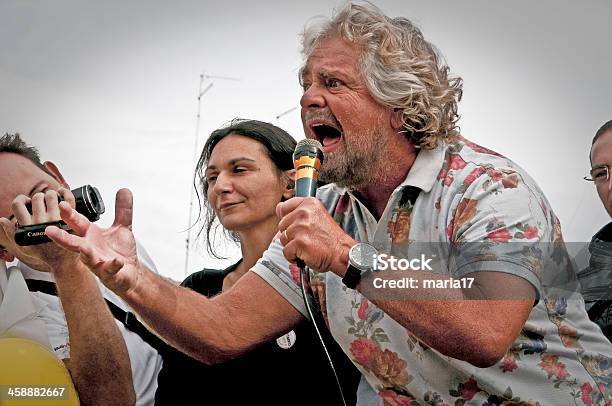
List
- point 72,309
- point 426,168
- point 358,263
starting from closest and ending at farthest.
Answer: point 358,263, point 426,168, point 72,309

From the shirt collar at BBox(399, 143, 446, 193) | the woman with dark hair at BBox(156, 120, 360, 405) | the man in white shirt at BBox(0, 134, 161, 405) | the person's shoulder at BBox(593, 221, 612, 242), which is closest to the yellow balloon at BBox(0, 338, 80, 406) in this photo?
the man in white shirt at BBox(0, 134, 161, 405)

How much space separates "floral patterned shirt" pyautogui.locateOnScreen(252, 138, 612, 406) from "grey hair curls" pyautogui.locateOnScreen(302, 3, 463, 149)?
0.08 m

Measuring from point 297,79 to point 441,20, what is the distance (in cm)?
30

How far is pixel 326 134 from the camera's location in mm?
1132

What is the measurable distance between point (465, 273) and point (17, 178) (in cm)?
83

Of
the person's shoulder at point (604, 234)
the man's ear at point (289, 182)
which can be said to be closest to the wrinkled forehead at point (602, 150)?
the person's shoulder at point (604, 234)

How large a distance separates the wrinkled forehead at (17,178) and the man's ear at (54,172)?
0.02m


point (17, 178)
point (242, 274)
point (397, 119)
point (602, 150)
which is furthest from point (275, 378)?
point (602, 150)

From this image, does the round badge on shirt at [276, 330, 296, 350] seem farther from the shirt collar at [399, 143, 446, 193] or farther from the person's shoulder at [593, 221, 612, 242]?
the person's shoulder at [593, 221, 612, 242]

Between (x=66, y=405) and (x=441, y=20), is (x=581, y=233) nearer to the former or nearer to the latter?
→ (x=441, y=20)

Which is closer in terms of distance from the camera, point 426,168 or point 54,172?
point 426,168

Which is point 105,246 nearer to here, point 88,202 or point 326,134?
point 88,202

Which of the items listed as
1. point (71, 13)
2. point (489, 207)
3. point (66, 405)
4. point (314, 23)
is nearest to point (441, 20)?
point (314, 23)

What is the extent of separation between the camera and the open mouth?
1.11 metres
